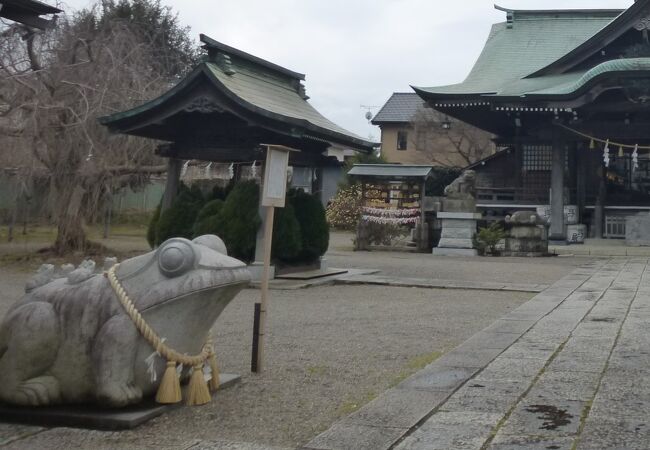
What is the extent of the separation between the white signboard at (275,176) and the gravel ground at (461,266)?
779 centimetres

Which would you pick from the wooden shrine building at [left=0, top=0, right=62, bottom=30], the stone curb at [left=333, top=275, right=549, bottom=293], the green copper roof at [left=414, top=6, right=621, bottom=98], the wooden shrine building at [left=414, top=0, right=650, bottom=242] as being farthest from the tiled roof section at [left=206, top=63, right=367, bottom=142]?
the green copper roof at [left=414, top=6, right=621, bottom=98]

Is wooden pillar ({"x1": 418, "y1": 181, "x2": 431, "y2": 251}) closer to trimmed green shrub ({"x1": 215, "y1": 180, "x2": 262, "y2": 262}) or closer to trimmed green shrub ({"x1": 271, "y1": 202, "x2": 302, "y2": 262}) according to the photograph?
trimmed green shrub ({"x1": 271, "y1": 202, "x2": 302, "y2": 262})

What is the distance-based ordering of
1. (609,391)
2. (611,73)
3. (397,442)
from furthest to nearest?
(611,73) < (609,391) < (397,442)

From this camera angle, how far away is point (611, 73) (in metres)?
18.7

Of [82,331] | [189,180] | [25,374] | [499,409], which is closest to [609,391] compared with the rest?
[499,409]

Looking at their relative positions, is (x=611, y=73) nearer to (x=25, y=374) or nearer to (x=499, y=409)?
(x=499, y=409)

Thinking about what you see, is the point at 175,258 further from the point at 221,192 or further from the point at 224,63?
the point at 221,192

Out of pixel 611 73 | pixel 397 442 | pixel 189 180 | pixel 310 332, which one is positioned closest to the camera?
pixel 397 442

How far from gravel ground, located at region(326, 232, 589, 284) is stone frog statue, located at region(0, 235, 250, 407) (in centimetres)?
937

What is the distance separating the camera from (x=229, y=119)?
12.4m

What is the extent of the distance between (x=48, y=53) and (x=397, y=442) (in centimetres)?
1333

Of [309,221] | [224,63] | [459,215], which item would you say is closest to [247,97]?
[224,63]

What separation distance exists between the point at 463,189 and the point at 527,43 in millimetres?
9184

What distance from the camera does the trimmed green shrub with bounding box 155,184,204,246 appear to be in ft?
41.4
